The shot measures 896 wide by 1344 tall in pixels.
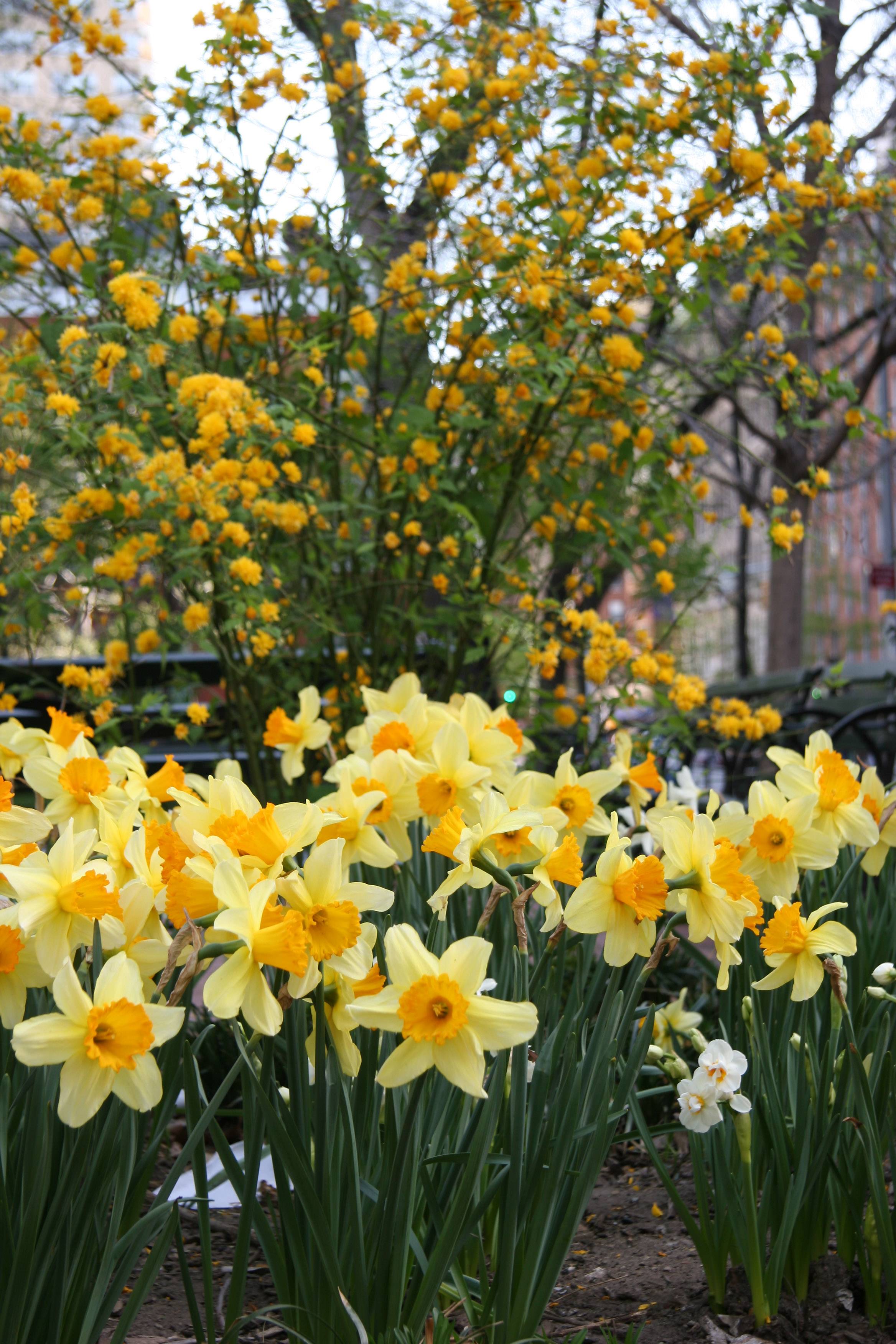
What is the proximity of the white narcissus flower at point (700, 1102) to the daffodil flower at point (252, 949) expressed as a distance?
57 cm

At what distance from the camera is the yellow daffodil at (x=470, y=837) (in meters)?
1.21

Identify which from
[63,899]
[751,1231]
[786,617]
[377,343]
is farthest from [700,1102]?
[786,617]

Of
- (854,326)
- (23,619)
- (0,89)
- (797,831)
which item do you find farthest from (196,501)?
(0,89)

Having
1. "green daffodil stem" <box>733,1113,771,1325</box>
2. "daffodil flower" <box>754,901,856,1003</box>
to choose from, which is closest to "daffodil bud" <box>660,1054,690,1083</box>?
"green daffodil stem" <box>733,1113,771,1325</box>

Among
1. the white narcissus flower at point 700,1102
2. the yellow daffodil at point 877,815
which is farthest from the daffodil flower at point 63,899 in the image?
the yellow daffodil at point 877,815

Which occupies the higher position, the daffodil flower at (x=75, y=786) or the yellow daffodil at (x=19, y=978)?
the daffodil flower at (x=75, y=786)

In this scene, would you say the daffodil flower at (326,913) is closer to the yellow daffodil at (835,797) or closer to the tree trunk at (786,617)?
the yellow daffodil at (835,797)

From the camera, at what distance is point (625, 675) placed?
11.4 ft

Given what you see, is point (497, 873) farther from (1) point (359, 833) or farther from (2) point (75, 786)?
(2) point (75, 786)

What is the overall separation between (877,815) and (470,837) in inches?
31.8

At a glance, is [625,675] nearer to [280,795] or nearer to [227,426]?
[280,795]

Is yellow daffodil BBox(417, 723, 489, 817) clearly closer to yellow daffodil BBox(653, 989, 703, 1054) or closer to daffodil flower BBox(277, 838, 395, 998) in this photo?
daffodil flower BBox(277, 838, 395, 998)

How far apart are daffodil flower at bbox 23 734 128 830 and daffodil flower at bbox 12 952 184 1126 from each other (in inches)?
19.4

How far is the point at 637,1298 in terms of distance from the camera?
5.17ft
